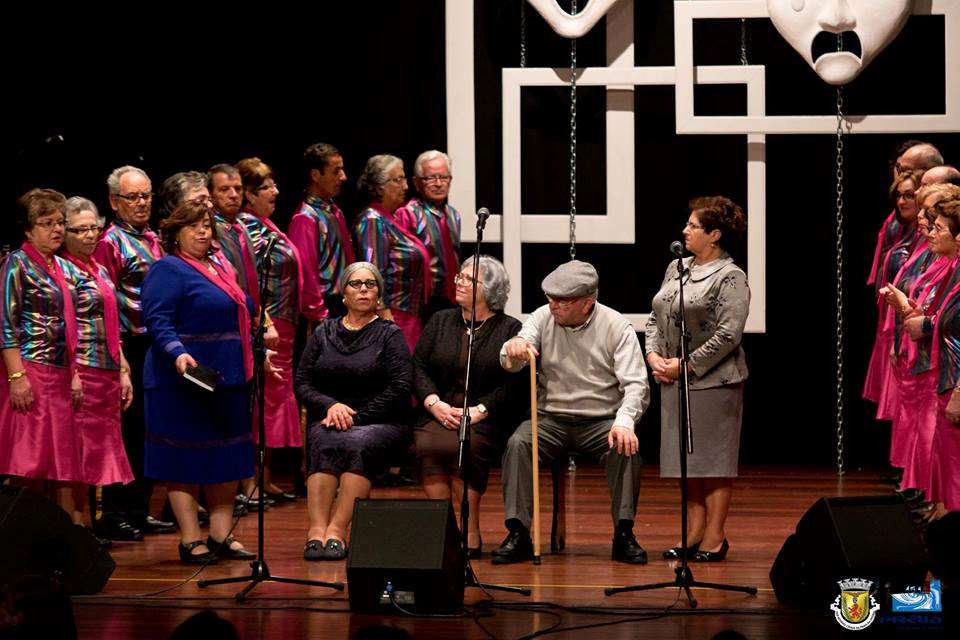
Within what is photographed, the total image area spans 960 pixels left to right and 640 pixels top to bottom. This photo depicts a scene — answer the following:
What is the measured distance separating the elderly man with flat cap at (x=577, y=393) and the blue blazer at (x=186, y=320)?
3.25 feet

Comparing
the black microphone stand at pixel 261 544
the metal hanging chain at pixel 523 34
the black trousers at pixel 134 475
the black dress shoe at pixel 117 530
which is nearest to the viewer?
the black microphone stand at pixel 261 544

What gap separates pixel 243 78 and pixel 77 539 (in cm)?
352

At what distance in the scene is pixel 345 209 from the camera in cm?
754

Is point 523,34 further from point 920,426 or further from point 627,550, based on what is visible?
point 627,550

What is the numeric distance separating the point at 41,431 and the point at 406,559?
1.67 metres

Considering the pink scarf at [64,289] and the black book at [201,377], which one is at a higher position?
the pink scarf at [64,289]

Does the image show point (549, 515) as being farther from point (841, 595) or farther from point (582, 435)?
point (841, 595)

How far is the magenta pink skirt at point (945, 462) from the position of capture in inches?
197

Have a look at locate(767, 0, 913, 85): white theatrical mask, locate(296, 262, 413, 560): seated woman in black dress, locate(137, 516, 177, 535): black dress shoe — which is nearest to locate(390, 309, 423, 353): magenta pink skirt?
locate(296, 262, 413, 560): seated woman in black dress

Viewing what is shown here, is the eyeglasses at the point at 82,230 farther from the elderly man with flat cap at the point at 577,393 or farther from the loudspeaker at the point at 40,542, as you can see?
the elderly man with flat cap at the point at 577,393

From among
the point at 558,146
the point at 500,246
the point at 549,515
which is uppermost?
the point at 558,146

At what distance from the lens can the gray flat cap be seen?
5227 mm

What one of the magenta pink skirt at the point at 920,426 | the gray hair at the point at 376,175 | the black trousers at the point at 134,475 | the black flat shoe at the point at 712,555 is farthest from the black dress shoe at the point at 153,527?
the magenta pink skirt at the point at 920,426

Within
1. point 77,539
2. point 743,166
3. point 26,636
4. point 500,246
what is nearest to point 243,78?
A: point 500,246
